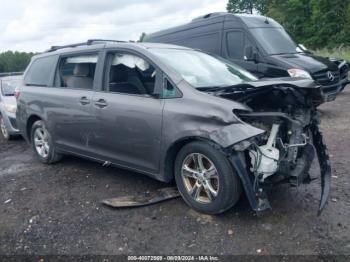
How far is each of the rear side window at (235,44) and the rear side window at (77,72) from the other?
4443 millimetres

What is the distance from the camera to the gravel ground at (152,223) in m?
3.51

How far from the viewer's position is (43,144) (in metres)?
6.34

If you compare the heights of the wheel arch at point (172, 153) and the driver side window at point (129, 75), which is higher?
the driver side window at point (129, 75)

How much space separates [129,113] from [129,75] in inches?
20.8

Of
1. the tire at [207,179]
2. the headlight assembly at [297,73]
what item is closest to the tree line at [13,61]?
the headlight assembly at [297,73]

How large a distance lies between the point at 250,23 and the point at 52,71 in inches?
193

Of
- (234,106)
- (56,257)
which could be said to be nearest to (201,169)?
(234,106)

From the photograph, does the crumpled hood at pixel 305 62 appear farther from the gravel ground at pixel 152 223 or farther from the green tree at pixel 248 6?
the green tree at pixel 248 6

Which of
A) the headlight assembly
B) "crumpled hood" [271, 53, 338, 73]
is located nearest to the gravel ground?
the headlight assembly

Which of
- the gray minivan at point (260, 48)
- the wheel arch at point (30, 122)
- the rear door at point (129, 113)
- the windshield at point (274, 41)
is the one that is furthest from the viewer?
the windshield at point (274, 41)

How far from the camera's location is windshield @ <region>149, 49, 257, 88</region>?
450 centimetres

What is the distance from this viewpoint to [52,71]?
6051mm

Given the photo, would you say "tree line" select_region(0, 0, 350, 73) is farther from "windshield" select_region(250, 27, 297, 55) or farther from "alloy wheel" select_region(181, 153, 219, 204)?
"alloy wheel" select_region(181, 153, 219, 204)

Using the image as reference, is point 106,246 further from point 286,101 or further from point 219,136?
point 286,101
